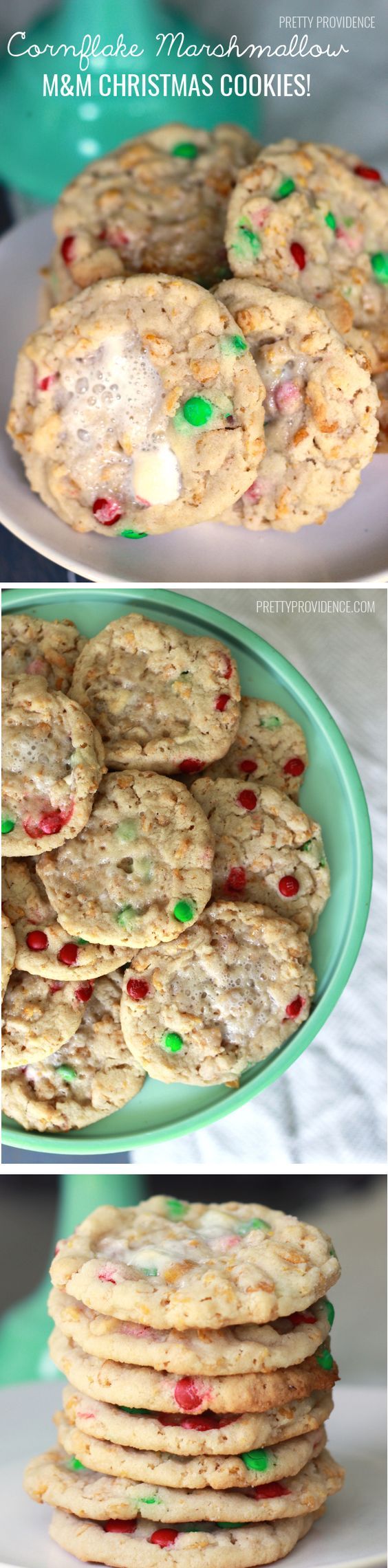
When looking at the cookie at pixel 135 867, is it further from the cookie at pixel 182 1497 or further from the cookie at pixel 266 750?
the cookie at pixel 182 1497

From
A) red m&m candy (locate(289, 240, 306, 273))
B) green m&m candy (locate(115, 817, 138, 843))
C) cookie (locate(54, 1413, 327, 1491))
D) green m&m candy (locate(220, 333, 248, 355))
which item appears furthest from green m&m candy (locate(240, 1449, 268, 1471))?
red m&m candy (locate(289, 240, 306, 273))

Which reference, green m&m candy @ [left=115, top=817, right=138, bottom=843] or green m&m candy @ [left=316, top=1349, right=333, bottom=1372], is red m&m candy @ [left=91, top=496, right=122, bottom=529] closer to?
green m&m candy @ [left=115, top=817, right=138, bottom=843]

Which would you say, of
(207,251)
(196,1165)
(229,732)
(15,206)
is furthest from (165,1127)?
(15,206)

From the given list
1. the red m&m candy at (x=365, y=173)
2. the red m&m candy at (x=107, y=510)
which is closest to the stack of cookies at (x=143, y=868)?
the red m&m candy at (x=107, y=510)

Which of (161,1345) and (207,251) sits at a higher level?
(207,251)

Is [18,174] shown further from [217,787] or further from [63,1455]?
[63,1455]

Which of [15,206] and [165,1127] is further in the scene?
[15,206]
